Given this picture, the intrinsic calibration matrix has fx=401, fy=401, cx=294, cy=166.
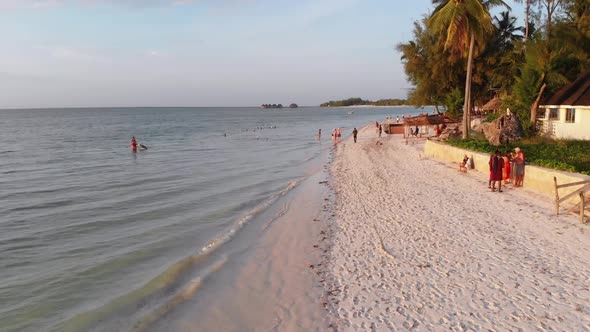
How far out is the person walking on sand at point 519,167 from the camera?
49.2 feet

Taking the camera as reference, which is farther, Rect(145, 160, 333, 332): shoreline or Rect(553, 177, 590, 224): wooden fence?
Rect(553, 177, 590, 224): wooden fence

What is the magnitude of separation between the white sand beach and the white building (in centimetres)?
995

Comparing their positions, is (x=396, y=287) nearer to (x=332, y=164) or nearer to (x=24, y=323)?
(x=24, y=323)

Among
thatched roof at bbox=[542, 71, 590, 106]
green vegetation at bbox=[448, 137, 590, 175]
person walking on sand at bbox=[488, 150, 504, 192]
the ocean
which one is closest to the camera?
the ocean

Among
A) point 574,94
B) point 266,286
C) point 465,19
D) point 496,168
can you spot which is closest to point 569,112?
point 574,94

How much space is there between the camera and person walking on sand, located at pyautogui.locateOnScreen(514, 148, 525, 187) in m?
15.0

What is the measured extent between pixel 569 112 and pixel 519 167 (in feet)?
34.2

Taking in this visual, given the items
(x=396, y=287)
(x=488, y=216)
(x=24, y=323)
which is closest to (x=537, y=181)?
(x=488, y=216)

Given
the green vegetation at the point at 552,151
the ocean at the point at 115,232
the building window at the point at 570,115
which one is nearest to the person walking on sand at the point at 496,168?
the green vegetation at the point at 552,151

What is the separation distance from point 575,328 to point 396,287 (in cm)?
297

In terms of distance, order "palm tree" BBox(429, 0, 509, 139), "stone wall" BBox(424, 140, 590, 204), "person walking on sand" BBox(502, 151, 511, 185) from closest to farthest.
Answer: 1. "stone wall" BBox(424, 140, 590, 204)
2. "person walking on sand" BBox(502, 151, 511, 185)
3. "palm tree" BBox(429, 0, 509, 139)

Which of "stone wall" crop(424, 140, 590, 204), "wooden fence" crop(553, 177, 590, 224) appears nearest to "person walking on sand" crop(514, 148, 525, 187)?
"stone wall" crop(424, 140, 590, 204)

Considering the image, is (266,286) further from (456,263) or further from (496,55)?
(496,55)

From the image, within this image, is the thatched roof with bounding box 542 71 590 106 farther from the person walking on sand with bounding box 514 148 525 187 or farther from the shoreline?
the shoreline
